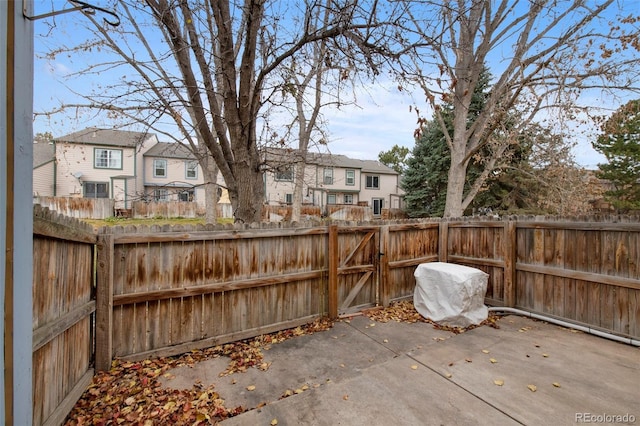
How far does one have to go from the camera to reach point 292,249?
4.46 metres

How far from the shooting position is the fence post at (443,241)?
20.4ft

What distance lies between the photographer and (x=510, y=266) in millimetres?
5164

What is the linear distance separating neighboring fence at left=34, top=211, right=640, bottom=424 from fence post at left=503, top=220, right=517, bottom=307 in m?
0.02

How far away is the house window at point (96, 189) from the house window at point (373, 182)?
2307cm

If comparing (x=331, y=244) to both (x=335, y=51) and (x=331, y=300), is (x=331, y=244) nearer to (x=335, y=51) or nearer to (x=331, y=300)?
(x=331, y=300)

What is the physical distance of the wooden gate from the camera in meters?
4.75

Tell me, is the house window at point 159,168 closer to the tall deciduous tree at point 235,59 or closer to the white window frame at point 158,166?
the white window frame at point 158,166

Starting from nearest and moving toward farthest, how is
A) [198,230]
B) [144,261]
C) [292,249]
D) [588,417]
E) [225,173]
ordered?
[588,417], [144,261], [198,230], [292,249], [225,173]

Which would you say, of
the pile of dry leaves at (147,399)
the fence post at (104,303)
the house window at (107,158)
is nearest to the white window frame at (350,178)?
the house window at (107,158)

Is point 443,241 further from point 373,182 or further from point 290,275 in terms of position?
point 373,182

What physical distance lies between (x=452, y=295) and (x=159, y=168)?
25.8 m

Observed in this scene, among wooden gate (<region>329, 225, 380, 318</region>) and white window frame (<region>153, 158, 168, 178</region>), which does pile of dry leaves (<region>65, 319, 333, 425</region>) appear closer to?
wooden gate (<region>329, 225, 380, 318</region>)

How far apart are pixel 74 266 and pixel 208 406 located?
1.73 metres

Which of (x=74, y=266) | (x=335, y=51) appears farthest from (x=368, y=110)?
(x=74, y=266)
